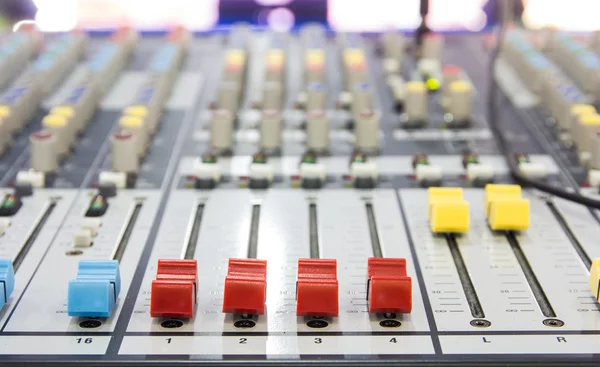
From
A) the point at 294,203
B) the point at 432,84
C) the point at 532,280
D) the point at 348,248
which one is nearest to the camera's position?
the point at 532,280

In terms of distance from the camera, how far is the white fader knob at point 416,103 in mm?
3082

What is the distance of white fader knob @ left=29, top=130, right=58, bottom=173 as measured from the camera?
8.74 ft

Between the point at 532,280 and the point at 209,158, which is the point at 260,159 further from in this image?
the point at 532,280

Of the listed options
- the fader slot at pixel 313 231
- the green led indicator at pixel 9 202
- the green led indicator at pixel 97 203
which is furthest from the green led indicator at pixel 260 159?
the green led indicator at pixel 9 202

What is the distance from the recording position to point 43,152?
8.77ft

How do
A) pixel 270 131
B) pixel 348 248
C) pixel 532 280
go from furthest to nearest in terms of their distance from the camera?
pixel 270 131
pixel 348 248
pixel 532 280

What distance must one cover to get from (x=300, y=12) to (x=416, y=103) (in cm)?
205

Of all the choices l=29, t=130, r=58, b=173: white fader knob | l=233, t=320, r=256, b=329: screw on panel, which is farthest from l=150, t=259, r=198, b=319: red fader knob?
l=29, t=130, r=58, b=173: white fader knob

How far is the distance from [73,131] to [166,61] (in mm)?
616

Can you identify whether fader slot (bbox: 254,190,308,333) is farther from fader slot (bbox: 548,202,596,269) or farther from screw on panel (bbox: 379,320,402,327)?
fader slot (bbox: 548,202,596,269)

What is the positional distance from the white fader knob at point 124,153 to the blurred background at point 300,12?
2.27 metres

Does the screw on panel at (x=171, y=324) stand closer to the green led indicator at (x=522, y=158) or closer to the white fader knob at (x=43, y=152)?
the white fader knob at (x=43, y=152)

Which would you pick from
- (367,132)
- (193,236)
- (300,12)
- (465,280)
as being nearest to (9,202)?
(193,236)

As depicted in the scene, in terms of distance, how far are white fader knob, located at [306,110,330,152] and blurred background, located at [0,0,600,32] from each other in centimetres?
208
